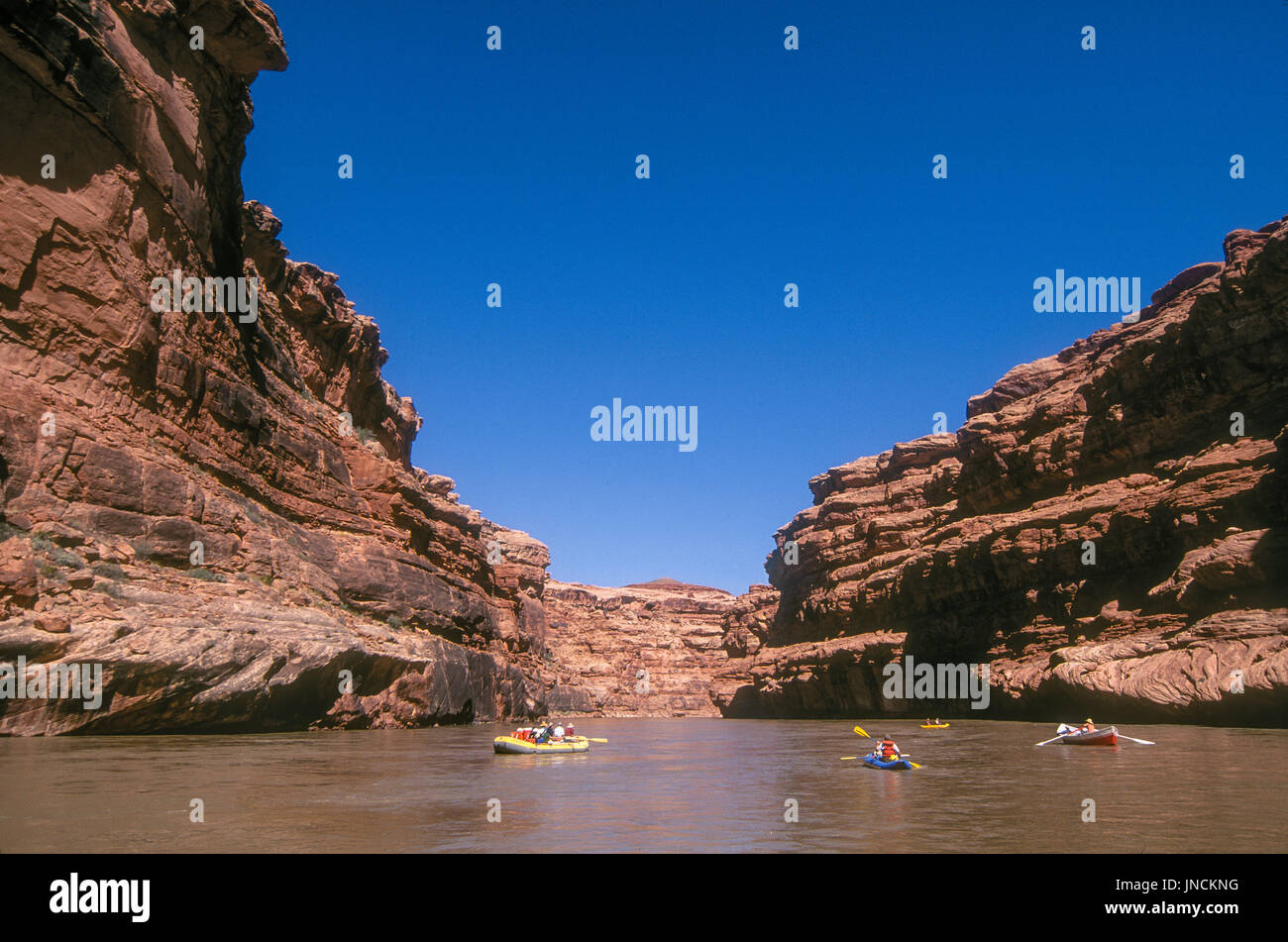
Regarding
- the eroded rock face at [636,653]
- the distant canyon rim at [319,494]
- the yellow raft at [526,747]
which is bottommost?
the eroded rock face at [636,653]

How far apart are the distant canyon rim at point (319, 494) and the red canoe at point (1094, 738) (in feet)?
27.3

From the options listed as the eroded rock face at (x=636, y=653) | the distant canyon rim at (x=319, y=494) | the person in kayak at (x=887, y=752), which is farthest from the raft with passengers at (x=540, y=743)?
the eroded rock face at (x=636, y=653)

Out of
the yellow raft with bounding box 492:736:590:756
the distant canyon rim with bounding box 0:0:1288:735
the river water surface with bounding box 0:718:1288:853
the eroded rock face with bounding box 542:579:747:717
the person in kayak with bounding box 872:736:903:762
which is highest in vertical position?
the distant canyon rim with bounding box 0:0:1288:735

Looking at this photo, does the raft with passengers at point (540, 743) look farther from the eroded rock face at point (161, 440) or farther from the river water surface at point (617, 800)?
the eroded rock face at point (161, 440)

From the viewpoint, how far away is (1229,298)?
4791 cm

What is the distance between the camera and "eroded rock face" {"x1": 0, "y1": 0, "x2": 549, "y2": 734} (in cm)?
2555

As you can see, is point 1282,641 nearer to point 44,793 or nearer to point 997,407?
point 44,793

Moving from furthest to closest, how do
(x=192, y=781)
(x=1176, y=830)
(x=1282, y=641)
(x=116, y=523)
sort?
(x=1282, y=641)
(x=116, y=523)
(x=192, y=781)
(x=1176, y=830)

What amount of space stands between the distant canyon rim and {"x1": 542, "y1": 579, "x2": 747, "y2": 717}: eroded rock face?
47770 millimetres

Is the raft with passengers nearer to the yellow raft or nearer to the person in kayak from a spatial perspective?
the yellow raft

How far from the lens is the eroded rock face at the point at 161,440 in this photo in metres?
25.5

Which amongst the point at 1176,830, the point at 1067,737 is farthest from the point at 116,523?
the point at 1067,737

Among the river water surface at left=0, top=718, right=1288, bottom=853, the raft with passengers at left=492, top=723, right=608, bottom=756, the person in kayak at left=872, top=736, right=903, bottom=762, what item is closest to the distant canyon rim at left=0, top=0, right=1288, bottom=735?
the river water surface at left=0, top=718, right=1288, bottom=853
